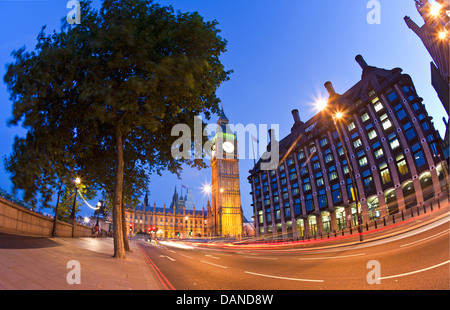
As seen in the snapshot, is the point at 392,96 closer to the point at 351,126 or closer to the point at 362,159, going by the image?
the point at 351,126

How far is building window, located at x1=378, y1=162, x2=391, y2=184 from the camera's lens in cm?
4416

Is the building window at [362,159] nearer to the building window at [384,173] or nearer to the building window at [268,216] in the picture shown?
the building window at [384,173]

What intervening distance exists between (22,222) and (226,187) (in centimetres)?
11236

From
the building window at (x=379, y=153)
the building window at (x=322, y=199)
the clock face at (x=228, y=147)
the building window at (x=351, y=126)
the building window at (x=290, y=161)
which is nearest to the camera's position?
the building window at (x=379, y=153)

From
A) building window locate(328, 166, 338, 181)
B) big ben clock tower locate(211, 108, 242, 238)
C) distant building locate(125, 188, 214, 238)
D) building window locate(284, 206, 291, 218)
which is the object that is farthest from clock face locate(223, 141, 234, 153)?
building window locate(328, 166, 338, 181)

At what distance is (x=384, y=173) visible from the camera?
147 feet

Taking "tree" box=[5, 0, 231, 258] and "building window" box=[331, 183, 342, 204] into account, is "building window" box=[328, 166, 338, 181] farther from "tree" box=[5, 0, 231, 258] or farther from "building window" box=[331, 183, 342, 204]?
"tree" box=[5, 0, 231, 258]

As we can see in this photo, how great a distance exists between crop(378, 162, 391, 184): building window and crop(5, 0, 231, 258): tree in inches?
1773

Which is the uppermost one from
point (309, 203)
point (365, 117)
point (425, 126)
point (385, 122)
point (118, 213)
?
point (365, 117)

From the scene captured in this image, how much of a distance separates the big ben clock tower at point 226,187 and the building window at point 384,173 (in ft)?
239

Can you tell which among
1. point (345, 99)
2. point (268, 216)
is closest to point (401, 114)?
point (345, 99)

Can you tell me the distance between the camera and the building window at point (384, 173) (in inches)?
1739

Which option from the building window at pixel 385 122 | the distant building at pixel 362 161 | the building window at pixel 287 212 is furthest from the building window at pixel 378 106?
the building window at pixel 287 212
